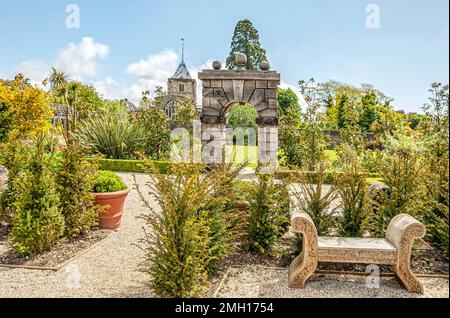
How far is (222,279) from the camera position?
11.7 feet

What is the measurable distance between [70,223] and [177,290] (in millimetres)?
2416

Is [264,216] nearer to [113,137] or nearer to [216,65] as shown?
[216,65]

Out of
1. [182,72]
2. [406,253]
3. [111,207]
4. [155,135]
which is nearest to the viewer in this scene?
[406,253]

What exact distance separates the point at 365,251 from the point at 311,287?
61cm

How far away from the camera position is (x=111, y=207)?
5445mm

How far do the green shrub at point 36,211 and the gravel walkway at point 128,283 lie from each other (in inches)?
16.1

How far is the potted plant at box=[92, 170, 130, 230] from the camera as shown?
534 cm

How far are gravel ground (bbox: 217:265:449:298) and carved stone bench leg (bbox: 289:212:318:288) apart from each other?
10cm

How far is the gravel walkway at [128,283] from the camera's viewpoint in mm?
3273

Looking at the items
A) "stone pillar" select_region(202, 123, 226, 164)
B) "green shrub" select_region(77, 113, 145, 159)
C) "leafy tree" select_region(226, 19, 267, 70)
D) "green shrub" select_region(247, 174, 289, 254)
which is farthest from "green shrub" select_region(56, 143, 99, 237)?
"leafy tree" select_region(226, 19, 267, 70)

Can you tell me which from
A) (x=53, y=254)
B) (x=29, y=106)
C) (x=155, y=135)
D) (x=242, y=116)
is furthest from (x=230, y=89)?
(x=242, y=116)

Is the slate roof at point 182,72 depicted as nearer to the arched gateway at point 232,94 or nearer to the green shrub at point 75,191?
the arched gateway at point 232,94
